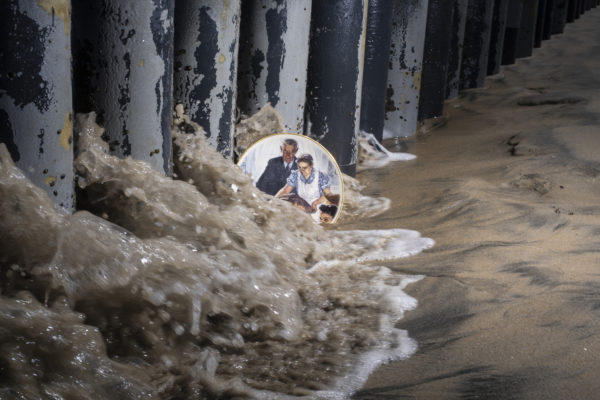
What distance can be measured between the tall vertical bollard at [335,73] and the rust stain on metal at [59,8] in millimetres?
1793

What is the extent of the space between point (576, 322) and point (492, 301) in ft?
1.00

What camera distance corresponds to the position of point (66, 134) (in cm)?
233

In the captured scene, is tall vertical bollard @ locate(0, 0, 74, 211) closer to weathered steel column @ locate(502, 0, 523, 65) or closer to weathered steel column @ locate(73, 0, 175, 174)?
weathered steel column @ locate(73, 0, 175, 174)

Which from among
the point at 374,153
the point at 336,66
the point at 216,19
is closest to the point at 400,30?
the point at 374,153

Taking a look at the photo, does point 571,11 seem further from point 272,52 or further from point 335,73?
point 272,52

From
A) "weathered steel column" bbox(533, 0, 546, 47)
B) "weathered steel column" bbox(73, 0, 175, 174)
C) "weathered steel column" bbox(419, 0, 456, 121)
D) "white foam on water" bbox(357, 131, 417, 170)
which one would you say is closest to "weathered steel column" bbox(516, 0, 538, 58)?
"weathered steel column" bbox(533, 0, 546, 47)

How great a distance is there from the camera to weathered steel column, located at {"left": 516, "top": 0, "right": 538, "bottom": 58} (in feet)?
26.8

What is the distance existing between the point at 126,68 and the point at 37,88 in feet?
1.50

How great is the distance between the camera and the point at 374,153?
4820 mm

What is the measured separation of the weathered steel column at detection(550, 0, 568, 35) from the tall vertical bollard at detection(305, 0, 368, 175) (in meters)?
6.57

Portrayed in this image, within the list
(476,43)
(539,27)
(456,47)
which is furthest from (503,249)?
(539,27)

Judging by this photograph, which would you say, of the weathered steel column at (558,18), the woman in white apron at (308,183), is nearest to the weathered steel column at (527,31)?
the weathered steel column at (558,18)

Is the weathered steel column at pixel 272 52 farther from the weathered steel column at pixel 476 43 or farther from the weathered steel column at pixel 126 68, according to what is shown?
the weathered steel column at pixel 476 43

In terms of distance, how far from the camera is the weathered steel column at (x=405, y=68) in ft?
16.5
